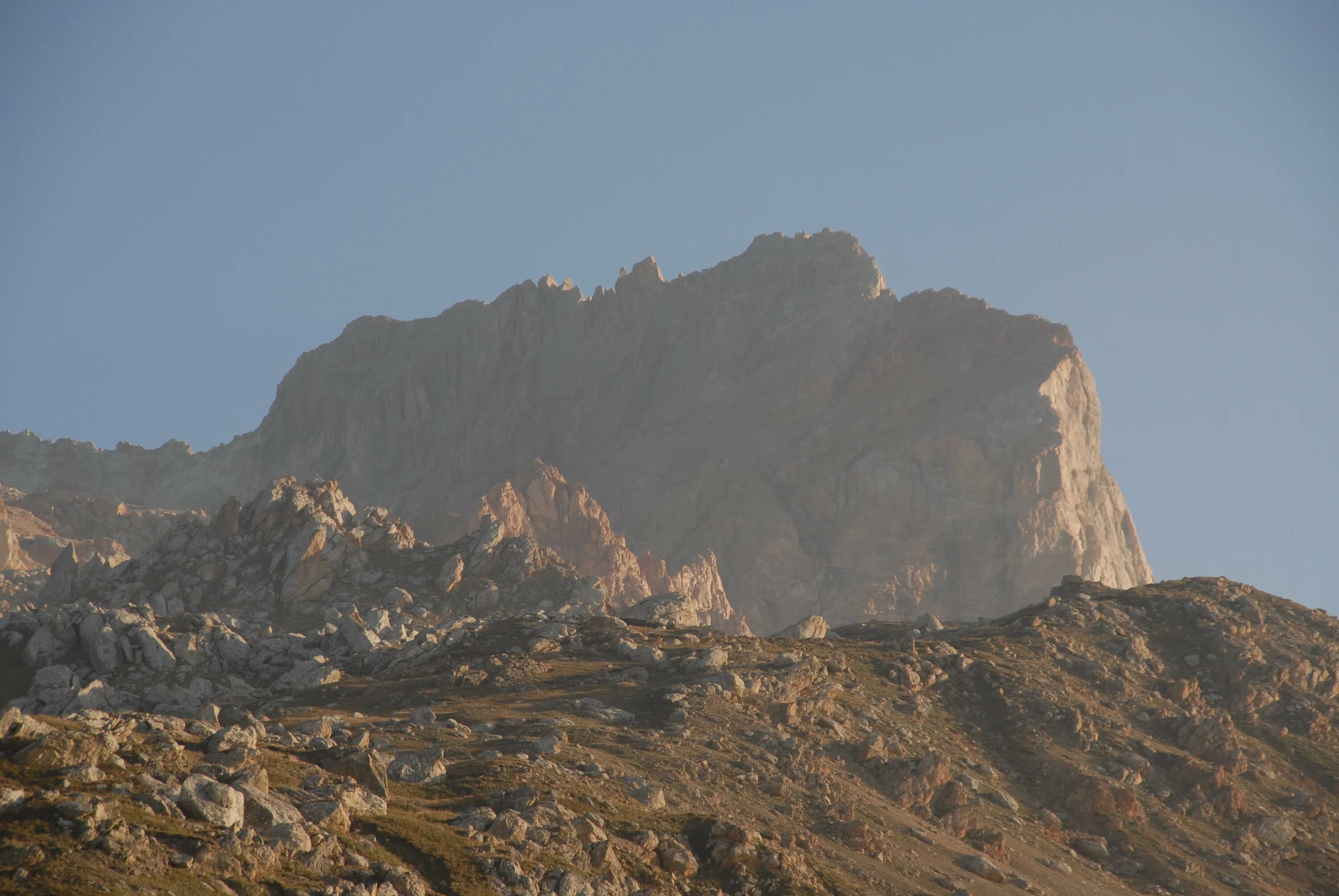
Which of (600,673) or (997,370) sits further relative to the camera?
(997,370)

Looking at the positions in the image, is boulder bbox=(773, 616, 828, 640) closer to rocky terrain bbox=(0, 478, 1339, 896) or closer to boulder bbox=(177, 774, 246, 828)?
rocky terrain bbox=(0, 478, 1339, 896)

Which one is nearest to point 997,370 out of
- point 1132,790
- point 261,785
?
point 1132,790

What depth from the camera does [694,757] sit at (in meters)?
33.1

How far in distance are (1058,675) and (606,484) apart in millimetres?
138056

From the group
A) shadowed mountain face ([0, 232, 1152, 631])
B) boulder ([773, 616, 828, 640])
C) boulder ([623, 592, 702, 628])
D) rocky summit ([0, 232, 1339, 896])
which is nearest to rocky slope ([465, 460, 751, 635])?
shadowed mountain face ([0, 232, 1152, 631])

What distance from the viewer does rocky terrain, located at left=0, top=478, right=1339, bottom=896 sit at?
19.1m

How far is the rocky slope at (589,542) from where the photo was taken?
14050 cm

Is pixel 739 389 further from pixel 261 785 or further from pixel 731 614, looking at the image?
pixel 261 785

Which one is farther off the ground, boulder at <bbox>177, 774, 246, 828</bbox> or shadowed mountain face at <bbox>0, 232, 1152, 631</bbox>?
shadowed mountain face at <bbox>0, 232, 1152, 631</bbox>

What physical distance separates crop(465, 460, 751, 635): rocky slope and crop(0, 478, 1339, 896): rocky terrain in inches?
3021

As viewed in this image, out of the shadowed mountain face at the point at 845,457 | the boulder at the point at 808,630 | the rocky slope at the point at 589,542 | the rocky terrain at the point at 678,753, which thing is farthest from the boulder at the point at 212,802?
the shadowed mountain face at the point at 845,457

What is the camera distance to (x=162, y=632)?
160 feet

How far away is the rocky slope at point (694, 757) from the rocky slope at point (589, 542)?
252 feet

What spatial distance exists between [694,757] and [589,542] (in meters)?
113
